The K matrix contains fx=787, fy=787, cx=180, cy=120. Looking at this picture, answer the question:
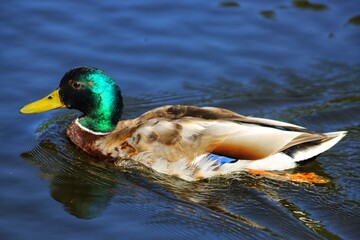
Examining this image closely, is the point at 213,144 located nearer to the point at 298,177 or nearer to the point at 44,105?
the point at 298,177

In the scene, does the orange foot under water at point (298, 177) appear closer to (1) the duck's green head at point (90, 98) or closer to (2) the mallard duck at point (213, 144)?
(2) the mallard duck at point (213, 144)

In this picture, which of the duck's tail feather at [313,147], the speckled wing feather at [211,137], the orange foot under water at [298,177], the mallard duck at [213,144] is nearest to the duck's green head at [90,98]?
the mallard duck at [213,144]

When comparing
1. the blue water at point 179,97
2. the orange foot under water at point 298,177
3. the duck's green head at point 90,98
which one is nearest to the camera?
the blue water at point 179,97

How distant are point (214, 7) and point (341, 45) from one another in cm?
205

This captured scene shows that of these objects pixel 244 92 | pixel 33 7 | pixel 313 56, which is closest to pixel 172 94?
pixel 244 92

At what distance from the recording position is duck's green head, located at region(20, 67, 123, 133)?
8.33m

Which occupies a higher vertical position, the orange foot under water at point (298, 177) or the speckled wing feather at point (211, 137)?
the speckled wing feather at point (211, 137)

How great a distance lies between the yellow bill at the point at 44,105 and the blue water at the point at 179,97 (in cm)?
35

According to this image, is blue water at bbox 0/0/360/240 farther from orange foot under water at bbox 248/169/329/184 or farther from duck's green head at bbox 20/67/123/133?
duck's green head at bbox 20/67/123/133

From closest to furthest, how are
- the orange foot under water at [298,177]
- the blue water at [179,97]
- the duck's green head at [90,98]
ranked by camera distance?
1. the blue water at [179,97]
2. the orange foot under water at [298,177]
3. the duck's green head at [90,98]

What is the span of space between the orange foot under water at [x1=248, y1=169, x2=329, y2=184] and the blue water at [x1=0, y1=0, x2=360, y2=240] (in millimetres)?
81

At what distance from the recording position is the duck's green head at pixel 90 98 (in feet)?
27.3

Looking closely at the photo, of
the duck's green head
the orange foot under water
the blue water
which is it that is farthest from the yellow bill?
the orange foot under water

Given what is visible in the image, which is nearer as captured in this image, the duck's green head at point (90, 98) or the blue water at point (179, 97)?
the blue water at point (179, 97)
